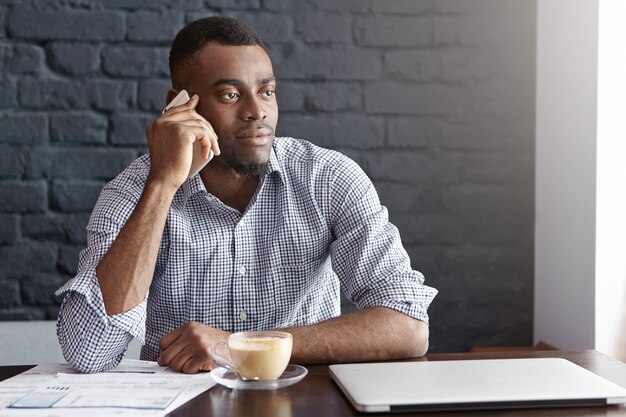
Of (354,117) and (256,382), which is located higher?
(354,117)

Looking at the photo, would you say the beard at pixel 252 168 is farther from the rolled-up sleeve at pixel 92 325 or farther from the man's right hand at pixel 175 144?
the rolled-up sleeve at pixel 92 325

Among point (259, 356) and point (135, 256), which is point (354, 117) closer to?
point (135, 256)

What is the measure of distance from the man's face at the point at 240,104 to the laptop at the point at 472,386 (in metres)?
0.59

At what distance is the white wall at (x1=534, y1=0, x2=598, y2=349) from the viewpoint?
1928 millimetres

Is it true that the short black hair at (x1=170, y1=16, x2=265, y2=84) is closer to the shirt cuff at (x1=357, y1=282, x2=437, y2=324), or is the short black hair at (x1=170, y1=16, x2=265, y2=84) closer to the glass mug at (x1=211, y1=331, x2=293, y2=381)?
the shirt cuff at (x1=357, y1=282, x2=437, y2=324)

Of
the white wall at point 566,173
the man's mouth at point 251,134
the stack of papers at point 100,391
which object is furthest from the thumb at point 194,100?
the white wall at point 566,173

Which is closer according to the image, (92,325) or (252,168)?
(92,325)

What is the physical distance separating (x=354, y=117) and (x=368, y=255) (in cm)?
70

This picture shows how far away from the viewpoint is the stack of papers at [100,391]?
91cm

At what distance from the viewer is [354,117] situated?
2096 millimetres

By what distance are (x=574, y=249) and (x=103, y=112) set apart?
1.27m

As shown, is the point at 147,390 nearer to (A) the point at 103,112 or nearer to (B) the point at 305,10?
(A) the point at 103,112

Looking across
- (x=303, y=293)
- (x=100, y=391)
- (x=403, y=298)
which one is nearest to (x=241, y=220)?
(x=303, y=293)

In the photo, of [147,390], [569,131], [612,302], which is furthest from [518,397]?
[569,131]
